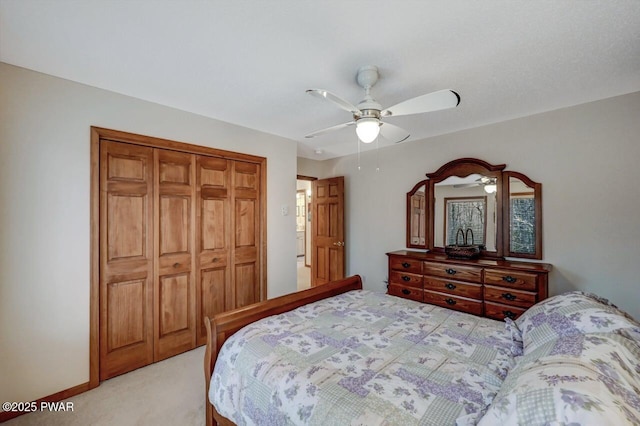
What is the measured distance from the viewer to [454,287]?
9.98 feet

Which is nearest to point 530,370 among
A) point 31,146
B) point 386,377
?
point 386,377

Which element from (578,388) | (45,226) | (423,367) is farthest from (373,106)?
(45,226)

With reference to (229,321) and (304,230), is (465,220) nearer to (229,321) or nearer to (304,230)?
(229,321)

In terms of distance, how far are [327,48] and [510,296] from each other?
9.11 ft

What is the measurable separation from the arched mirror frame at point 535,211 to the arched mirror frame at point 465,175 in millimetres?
48

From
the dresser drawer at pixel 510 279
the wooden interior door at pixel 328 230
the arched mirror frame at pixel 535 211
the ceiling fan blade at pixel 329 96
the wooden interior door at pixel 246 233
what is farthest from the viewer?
the wooden interior door at pixel 328 230

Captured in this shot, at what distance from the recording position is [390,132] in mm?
2309

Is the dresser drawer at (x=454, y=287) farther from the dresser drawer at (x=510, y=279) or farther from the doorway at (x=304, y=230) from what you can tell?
the doorway at (x=304, y=230)

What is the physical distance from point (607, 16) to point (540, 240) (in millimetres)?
2069

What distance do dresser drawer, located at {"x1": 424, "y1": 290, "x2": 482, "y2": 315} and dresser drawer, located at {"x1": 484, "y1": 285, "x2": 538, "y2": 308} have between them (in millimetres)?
145

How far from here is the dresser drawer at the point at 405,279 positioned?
3305 millimetres

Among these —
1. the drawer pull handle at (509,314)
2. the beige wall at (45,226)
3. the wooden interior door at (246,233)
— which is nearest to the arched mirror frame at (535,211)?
the drawer pull handle at (509,314)

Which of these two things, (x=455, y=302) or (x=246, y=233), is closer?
(x=455, y=302)

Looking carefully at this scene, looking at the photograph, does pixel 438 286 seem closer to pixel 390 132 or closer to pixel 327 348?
pixel 390 132
